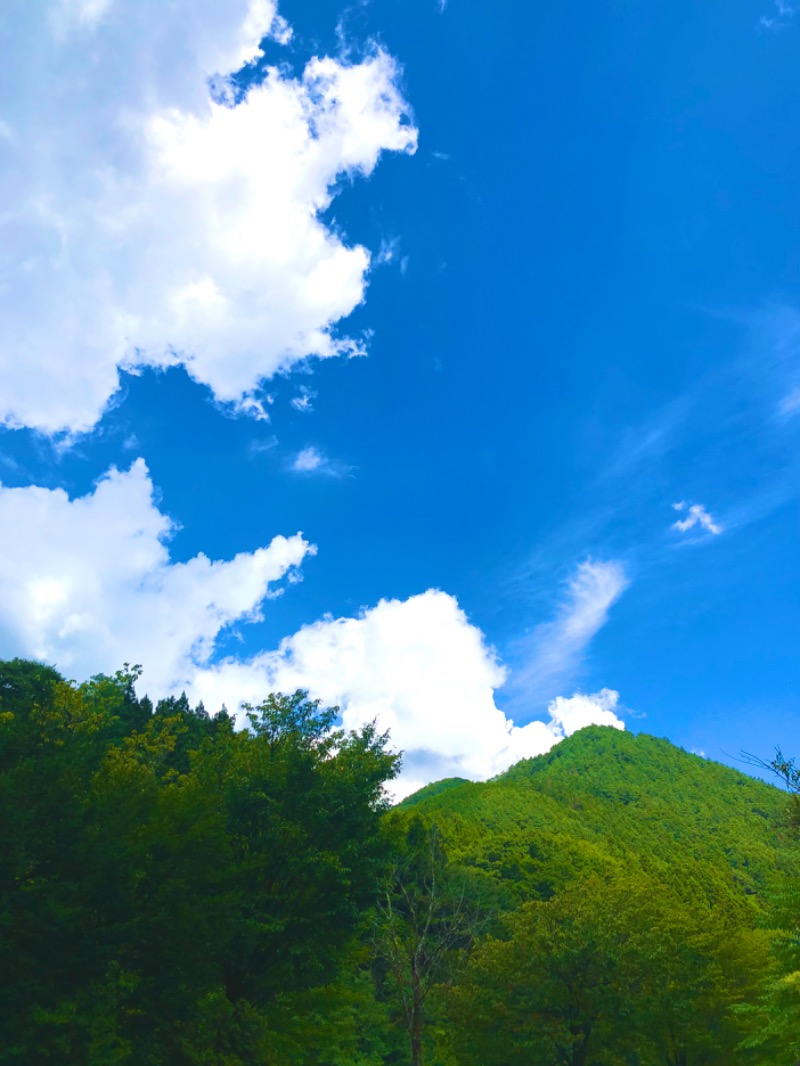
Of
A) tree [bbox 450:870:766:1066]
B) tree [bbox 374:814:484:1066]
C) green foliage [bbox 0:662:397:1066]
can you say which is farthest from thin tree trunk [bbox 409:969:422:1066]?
tree [bbox 450:870:766:1066]

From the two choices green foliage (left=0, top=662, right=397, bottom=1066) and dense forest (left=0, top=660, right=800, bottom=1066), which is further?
dense forest (left=0, top=660, right=800, bottom=1066)

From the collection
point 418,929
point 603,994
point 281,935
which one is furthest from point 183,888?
point 418,929

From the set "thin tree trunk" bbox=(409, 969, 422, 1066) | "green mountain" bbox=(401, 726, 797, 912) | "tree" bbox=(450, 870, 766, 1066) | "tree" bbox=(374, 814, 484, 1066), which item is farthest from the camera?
"green mountain" bbox=(401, 726, 797, 912)

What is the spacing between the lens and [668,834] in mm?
131625

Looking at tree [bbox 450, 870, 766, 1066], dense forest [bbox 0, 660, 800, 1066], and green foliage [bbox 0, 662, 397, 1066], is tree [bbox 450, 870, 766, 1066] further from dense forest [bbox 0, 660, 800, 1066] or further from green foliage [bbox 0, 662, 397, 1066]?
green foliage [bbox 0, 662, 397, 1066]

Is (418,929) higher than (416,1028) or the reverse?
higher

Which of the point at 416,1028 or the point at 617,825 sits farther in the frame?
the point at 617,825

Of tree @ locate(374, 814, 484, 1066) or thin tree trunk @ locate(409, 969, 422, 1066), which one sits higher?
tree @ locate(374, 814, 484, 1066)

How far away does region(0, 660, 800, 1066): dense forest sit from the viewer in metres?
12.9

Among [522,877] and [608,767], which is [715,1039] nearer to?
[522,877]

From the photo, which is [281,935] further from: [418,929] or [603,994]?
[418,929]

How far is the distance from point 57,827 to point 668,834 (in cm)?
14315

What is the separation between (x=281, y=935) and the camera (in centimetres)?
1884

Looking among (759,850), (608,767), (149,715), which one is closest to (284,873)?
(149,715)
